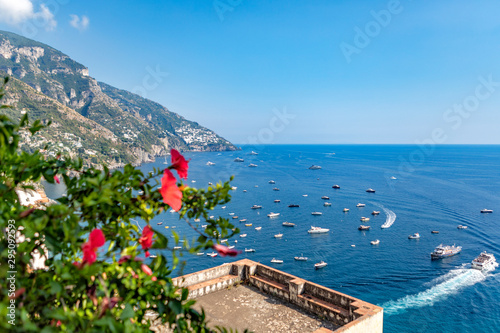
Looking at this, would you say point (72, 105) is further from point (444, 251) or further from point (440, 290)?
point (440, 290)

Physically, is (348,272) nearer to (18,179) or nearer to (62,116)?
(18,179)

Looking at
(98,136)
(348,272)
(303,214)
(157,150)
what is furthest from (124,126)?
(348,272)

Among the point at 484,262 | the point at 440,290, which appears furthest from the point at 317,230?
the point at 484,262

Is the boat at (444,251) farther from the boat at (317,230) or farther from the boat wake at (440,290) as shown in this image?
the boat at (317,230)

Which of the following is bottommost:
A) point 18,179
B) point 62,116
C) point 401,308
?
point 401,308

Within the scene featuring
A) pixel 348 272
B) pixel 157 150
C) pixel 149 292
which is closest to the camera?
pixel 149 292

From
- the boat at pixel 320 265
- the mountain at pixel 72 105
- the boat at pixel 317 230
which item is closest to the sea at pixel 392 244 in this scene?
the boat at pixel 320 265
